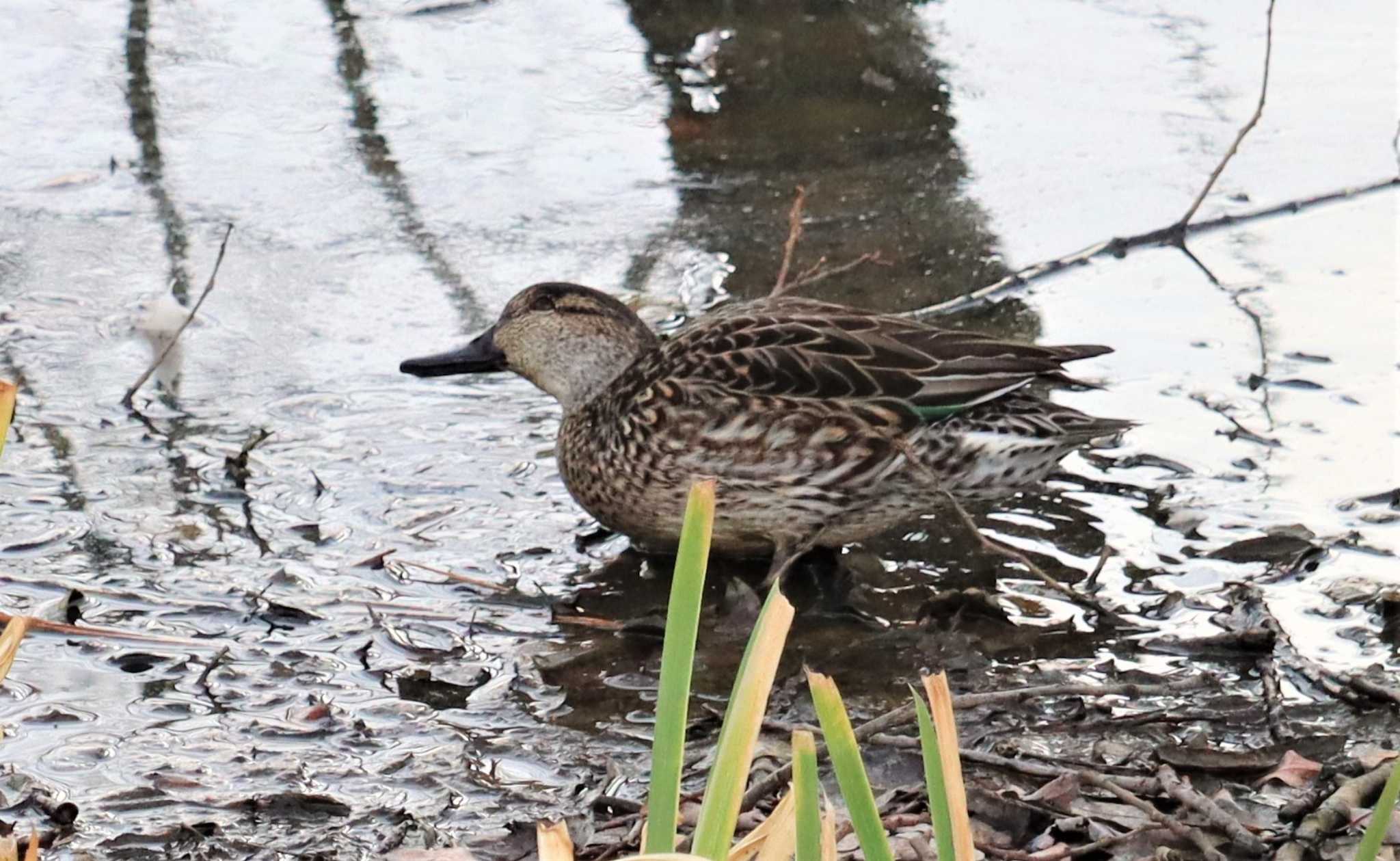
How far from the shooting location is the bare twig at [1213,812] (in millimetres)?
3402

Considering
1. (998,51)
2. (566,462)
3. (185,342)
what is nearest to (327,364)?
(185,342)

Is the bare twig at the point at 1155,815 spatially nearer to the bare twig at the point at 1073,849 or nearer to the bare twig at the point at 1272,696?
the bare twig at the point at 1073,849

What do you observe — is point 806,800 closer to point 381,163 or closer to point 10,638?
point 10,638

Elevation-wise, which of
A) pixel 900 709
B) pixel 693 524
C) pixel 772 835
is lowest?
pixel 900 709

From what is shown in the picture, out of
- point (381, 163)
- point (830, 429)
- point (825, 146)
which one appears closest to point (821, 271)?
point (830, 429)

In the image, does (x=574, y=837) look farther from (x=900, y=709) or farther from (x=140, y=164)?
(x=140, y=164)

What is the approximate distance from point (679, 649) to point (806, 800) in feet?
0.60

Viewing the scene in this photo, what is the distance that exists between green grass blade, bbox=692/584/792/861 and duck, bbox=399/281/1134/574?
3.22 m

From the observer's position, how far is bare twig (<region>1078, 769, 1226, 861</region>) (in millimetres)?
3414

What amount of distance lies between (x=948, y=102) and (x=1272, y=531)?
392cm

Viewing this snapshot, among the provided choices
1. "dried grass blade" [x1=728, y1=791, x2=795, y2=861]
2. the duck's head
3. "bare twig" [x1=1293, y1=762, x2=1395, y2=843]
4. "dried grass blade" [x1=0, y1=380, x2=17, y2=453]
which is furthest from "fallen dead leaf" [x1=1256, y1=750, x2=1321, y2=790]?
"dried grass blade" [x1=0, y1=380, x2=17, y2=453]

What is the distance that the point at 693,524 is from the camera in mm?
1804

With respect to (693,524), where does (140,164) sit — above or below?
below

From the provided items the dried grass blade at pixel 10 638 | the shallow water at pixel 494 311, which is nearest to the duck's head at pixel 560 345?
the shallow water at pixel 494 311
